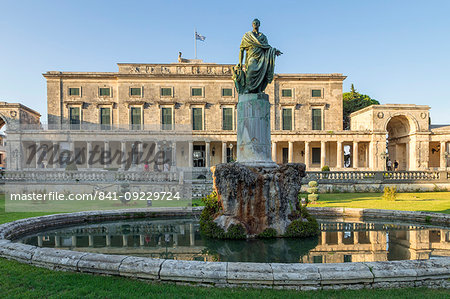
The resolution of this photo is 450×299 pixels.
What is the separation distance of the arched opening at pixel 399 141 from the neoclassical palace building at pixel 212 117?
15cm

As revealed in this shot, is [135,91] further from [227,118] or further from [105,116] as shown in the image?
[227,118]

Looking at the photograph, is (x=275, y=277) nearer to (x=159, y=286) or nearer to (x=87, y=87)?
(x=159, y=286)

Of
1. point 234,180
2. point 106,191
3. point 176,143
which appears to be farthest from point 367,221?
point 176,143

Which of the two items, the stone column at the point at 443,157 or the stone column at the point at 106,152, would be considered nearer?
the stone column at the point at 106,152

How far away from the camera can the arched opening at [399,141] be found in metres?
40.9

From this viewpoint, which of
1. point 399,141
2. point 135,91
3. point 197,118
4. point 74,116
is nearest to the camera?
point 74,116

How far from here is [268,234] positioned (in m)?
7.02

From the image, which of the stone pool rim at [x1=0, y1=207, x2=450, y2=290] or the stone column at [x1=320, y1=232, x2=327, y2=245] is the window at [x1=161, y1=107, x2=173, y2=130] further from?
the stone pool rim at [x1=0, y1=207, x2=450, y2=290]

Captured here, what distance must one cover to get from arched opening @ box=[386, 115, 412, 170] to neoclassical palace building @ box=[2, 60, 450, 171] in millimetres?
153

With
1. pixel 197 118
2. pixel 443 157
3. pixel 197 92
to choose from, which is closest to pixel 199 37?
pixel 197 92

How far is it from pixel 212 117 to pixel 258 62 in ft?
114

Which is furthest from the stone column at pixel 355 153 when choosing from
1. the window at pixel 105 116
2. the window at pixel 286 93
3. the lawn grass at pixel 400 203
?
the window at pixel 105 116

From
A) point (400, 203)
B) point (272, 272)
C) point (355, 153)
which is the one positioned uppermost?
point (355, 153)

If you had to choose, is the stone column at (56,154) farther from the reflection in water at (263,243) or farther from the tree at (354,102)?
the tree at (354,102)
